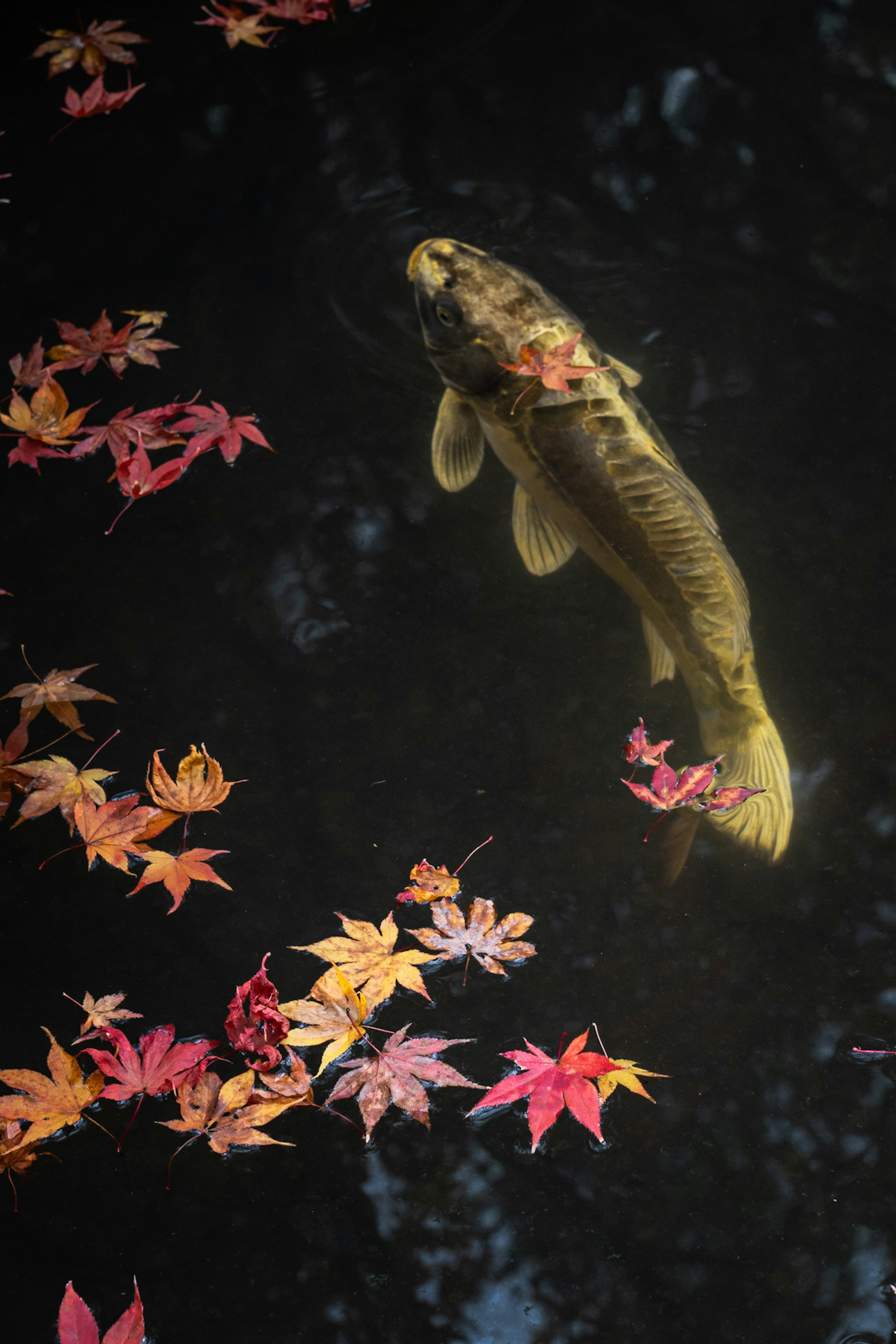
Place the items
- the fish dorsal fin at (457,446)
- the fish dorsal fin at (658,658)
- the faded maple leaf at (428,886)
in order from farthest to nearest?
the fish dorsal fin at (457,446) → the fish dorsal fin at (658,658) → the faded maple leaf at (428,886)

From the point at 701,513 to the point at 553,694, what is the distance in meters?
0.66

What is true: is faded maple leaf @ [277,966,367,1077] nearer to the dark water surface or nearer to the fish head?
the dark water surface

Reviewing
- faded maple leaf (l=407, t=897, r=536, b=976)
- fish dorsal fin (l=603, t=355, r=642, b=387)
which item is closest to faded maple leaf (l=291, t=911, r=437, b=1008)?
faded maple leaf (l=407, t=897, r=536, b=976)

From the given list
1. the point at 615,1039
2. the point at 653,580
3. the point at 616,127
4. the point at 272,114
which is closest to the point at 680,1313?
the point at 615,1039

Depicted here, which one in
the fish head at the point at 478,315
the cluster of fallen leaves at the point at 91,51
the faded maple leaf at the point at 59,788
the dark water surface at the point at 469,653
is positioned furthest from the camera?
the cluster of fallen leaves at the point at 91,51

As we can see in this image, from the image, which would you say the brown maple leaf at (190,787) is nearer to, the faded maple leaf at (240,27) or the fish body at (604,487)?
the fish body at (604,487)

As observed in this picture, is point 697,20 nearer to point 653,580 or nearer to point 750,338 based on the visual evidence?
point 750,338

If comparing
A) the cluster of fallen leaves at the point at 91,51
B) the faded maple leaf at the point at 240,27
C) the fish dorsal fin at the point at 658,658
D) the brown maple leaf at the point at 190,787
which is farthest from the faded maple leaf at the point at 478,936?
the faded maple leaf at the point at 240,27

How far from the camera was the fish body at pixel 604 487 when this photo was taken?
2.32 meters

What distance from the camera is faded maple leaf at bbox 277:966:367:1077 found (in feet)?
6.33

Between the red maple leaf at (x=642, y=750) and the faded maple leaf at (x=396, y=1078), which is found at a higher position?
the red maple leaf at (x=642, y=750)

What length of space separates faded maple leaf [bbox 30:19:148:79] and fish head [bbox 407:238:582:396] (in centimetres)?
238

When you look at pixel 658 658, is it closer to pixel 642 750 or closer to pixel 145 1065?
pixel 642 750

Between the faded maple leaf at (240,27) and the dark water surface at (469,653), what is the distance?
74mm
